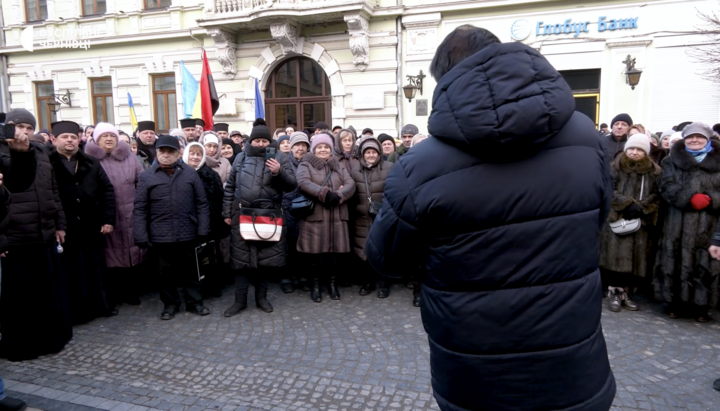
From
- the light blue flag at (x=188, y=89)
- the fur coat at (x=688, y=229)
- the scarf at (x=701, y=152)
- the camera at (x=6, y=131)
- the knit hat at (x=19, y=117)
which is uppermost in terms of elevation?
the light blue flag at (x=188, y=89)

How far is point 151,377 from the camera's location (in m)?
4.02

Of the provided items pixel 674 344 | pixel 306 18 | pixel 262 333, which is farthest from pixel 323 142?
pixel 306 18

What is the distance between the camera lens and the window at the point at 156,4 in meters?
17.0

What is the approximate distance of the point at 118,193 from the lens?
569cm

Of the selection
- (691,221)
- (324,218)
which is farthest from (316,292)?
(691,221)

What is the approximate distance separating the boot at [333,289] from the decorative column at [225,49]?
11896mm

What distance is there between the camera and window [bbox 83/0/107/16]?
1764 cm

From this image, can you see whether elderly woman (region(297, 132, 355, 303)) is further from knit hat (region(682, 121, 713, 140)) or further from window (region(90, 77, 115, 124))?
window (region(90, 77, 115, 124))

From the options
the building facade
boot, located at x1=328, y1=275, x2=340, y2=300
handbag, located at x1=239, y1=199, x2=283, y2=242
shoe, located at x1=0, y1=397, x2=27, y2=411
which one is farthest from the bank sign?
shoe, located at x1=0, y1=397, x2=27, y2=411

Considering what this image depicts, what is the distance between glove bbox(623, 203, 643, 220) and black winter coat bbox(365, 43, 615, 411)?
13.0 feet

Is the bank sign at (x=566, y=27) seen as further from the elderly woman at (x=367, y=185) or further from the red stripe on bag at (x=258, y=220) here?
the red stripe on bag at (x=258, y=220)

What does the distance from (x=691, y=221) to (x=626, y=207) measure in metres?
0.59

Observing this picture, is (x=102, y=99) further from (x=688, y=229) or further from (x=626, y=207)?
(x=688, y=229)

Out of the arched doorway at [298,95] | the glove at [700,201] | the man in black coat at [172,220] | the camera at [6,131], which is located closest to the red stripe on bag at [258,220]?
the man in black coat at [172,220]
